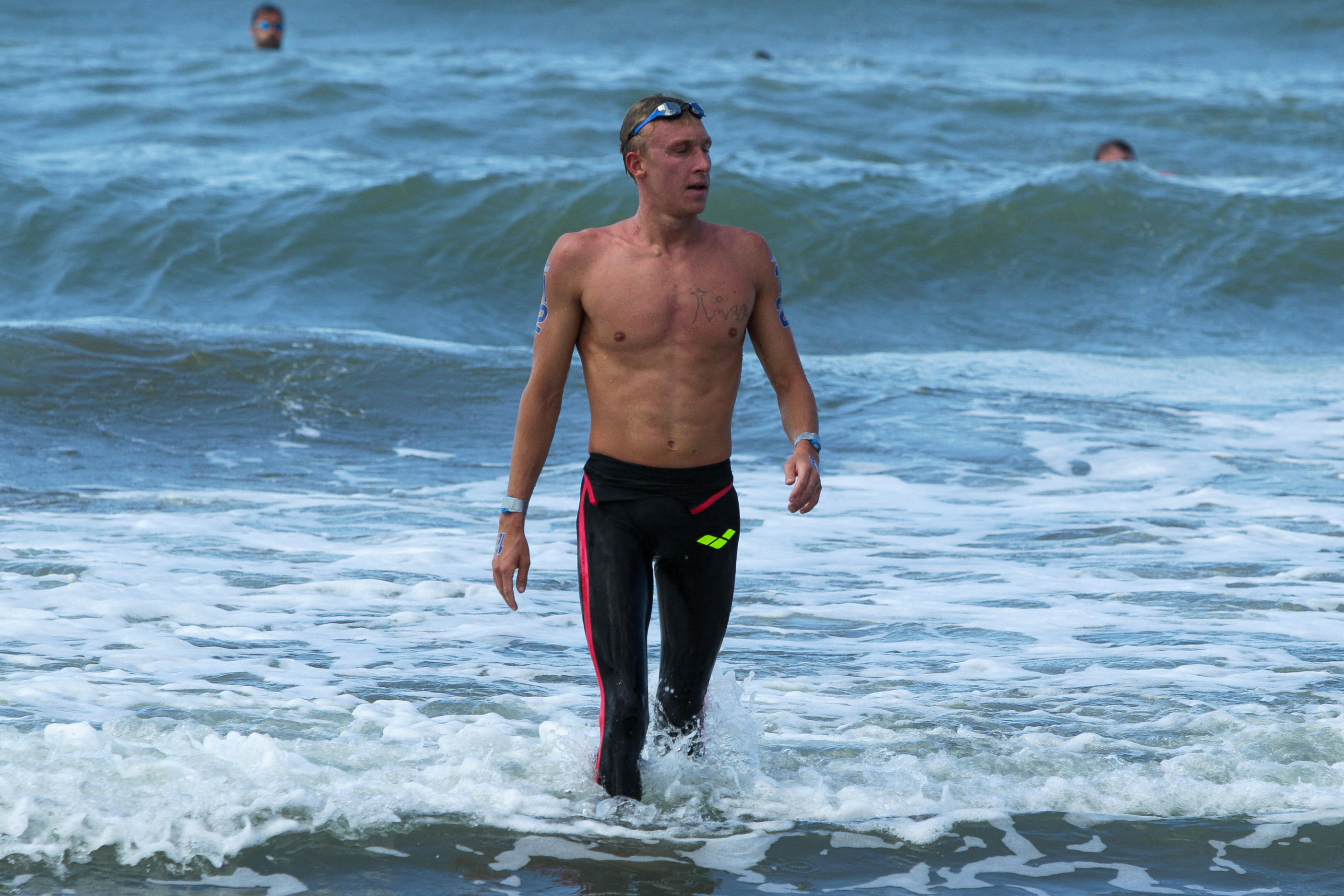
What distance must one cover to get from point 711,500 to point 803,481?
12.1 inches

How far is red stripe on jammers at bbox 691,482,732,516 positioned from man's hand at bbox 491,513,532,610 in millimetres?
483

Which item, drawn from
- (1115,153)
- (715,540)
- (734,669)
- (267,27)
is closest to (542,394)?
(715,540)

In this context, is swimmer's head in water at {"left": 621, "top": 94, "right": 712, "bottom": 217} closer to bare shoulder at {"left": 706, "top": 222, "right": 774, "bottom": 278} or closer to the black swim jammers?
bare shoulder at {"left": 706, "top": 222, "right": 774, "bottom": 278}

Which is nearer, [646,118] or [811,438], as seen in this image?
[646,118]

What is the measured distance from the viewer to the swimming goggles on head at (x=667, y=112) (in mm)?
3988

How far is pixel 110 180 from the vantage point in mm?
17812

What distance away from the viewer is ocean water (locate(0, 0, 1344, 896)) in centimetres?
421

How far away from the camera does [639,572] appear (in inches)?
163

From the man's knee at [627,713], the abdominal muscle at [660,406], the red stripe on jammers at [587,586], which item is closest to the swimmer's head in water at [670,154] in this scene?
the abdominal muscle at [660,406]

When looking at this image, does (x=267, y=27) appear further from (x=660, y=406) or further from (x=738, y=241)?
(x=660, y=406)

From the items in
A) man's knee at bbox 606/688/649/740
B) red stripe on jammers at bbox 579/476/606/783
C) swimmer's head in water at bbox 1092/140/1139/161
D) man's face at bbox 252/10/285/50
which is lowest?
man's knee at bbox 606/688/649/740

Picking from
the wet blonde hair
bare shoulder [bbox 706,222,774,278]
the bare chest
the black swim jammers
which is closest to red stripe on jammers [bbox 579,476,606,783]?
the black swim jammers

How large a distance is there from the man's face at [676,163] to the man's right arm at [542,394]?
276mm

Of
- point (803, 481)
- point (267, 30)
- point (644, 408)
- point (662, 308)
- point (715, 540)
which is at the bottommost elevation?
point (715, 540)
